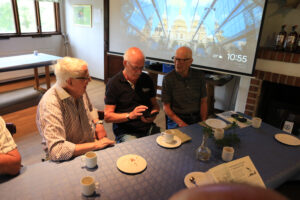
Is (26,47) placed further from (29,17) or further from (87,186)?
(87,186)

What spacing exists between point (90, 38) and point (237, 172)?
15.4 ft

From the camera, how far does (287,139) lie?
1589 millimetres

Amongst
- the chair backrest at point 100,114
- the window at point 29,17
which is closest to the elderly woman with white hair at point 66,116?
the chair backrest at point 100,114

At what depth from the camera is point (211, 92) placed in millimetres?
3264

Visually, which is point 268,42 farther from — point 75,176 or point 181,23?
point 75,176

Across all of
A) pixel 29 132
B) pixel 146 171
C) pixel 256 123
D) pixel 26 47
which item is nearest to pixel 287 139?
pixel 256 123

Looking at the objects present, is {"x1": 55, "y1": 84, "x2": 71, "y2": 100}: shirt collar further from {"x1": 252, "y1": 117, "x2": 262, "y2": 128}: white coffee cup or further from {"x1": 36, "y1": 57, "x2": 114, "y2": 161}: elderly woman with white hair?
{"x1": 252, "y1": 117, "x2": 262, "y2": 128}: white coffee cup

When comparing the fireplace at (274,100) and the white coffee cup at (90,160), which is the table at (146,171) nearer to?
the white coffee cup at (90,160)

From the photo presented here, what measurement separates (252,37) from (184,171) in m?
2.21

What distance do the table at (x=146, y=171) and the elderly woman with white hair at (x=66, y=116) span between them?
0.08 metres

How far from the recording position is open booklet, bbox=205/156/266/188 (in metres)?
1.10

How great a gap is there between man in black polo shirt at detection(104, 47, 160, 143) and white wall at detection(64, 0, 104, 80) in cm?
324

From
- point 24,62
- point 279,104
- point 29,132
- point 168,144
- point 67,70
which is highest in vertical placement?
point 67,70

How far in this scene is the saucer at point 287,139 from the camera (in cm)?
154
